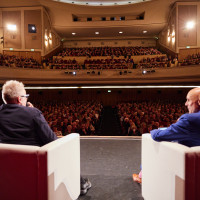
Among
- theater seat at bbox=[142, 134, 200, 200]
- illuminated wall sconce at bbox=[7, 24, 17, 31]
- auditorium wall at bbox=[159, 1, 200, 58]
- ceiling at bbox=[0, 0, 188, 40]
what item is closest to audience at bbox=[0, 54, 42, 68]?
illuminated wall sconce at bbox=[7, 24, 17, 31]

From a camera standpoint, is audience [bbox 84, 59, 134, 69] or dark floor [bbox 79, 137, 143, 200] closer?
dark floor [bbox 79, 137, 143, 200]

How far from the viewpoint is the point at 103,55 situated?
49.6 feet

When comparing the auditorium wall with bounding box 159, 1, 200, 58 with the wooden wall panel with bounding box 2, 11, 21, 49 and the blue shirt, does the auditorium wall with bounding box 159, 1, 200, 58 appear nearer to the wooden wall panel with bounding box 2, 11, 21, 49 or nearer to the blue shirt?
the wooden wall panel with bounding box 2, 11, 21, 49

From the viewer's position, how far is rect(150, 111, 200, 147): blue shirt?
3.86ft

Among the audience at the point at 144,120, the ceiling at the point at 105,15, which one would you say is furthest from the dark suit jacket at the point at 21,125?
the ceiling at the point at 105,15

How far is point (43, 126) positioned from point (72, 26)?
15.4 metres

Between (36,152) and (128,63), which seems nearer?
(36,152)

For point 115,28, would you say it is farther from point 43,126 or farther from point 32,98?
point 43,126

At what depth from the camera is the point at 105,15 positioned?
14883mm

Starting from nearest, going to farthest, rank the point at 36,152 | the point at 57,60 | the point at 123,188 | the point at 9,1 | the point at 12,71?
the point at 36,152 < the point at 123,188 < the point at 12,71 < the point at 9,1 < the point at 57,60

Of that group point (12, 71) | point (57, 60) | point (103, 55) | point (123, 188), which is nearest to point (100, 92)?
point (103, 55)

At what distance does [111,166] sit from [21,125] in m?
1.49

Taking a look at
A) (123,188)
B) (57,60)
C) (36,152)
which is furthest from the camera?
(57,60)

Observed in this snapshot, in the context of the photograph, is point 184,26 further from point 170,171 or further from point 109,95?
point 170,171
